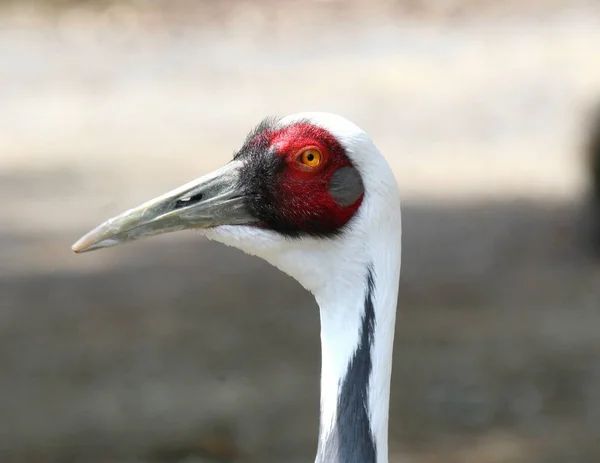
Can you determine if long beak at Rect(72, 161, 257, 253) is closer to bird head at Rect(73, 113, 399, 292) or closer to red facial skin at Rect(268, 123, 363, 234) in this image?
bird head at Rect(73, 113, 399, 292)

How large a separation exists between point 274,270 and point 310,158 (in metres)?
7.21

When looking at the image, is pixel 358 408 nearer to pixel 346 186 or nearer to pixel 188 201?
pixel 346 186

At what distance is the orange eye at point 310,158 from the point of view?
3014 mm

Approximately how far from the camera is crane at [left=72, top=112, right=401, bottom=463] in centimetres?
296

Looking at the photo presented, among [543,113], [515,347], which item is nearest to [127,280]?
[515,347]

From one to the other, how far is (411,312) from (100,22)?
14.7m

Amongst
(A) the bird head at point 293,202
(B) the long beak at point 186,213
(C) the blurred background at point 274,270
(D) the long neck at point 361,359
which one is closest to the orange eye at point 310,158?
(A) the bird head at point 293,202

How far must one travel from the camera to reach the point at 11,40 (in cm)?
2086

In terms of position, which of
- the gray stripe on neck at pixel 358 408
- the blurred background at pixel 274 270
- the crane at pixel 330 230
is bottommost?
the blurred background at pixel 274 270

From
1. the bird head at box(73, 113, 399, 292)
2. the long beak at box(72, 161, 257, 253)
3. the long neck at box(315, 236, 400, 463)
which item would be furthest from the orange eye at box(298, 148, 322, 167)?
the long neck at box(315, 236, 400, 463)

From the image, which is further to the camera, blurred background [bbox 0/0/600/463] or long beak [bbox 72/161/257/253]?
blurred background [bbox 0/0/600/463]

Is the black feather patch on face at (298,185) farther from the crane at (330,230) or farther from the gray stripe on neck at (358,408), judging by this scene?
the gray stripe on neck at (358,408)

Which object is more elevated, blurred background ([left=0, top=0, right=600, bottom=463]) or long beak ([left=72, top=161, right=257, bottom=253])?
long beak ([left=72, top=161, right=257, bottom=253])

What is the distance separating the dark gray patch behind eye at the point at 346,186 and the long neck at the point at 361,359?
0.52ft
